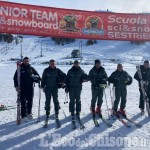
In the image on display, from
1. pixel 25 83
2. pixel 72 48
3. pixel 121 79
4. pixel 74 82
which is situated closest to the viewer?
pixel 74 82

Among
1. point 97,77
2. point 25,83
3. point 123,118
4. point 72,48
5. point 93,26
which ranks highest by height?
point 72,48

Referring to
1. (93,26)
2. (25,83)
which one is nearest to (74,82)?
(25,83)

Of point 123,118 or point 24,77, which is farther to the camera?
point 123,118

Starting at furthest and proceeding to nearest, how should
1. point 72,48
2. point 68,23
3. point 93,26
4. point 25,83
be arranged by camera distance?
point 72,48 → point 93,26 → point 68,23 → point 25,83

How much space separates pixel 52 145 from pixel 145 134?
9.22 feet

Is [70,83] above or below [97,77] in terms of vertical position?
below

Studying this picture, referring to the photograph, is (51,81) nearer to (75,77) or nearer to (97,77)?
(75,77)

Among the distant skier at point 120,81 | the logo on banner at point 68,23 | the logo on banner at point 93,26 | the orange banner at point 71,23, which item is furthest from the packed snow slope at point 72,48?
the distant skier at point 120,81

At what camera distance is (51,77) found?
358 inches

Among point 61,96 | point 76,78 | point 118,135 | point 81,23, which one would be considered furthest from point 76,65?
point 61,96

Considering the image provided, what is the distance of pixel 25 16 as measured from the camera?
31.8 feet

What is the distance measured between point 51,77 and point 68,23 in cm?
227

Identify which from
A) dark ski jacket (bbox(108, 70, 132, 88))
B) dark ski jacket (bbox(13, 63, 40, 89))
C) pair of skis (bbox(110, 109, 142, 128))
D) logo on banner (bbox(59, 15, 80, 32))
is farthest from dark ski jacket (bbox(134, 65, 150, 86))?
dark ski jacket (bbox(13, 63, 40, 89))

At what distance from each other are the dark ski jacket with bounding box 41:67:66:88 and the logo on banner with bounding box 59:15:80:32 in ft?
6.02
